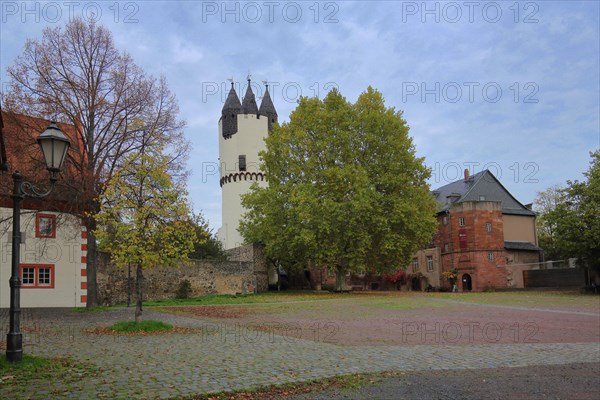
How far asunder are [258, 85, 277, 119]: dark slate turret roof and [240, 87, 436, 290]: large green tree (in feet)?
74.2

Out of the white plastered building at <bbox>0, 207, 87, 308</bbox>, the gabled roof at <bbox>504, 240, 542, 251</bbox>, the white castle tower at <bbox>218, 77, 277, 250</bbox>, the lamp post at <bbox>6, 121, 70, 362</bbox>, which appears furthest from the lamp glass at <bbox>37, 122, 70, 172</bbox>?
the gabled roof at <bbox>504, 240, 542, 251</bbox>

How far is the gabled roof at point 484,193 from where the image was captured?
60.1 m

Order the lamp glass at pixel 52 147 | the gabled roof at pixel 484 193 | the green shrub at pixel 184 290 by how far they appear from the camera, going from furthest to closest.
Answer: the gabled roof at pixel 484 193, the green shrub at pixel 184 290, the lamp glass at pixel 52 147

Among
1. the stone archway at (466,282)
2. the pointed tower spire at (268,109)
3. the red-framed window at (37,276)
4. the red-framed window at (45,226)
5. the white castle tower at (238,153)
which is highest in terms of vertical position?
the pointed tower spire at (268,109)

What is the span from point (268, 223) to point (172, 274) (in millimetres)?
7970

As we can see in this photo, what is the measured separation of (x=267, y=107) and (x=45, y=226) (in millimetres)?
40210

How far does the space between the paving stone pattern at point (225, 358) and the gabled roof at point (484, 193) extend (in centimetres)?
4882

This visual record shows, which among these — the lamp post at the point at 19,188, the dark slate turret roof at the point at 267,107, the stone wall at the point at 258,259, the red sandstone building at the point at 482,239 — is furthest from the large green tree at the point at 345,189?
the lamp post at the point at 19,188

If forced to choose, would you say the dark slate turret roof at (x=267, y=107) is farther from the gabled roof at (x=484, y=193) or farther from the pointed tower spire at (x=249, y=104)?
the gabled roof at (x=484, y=193)

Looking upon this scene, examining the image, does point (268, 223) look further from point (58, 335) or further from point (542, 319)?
point (58, 335)

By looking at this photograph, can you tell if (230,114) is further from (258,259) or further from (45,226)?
(45,226)

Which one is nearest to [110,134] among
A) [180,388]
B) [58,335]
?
[58,335]

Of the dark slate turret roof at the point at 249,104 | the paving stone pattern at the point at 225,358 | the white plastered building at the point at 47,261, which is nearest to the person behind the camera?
the paving stone pattern at the point at 225,358

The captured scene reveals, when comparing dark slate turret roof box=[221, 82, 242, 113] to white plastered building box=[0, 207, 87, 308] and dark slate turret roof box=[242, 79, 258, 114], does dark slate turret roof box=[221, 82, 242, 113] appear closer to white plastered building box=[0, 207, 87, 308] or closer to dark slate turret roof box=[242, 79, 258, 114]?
dark slate turret roof box=[242, 79, 258, 114]
